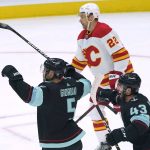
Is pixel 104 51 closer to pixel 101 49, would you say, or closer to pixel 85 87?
pixel 101 49

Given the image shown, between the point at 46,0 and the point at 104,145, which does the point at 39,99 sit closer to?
the point at 104,145

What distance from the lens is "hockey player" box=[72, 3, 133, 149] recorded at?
298 cm

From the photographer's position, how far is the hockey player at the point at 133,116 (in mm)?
2193

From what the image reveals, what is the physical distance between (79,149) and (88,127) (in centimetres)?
122

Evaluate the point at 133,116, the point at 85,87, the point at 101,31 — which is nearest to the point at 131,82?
the point at 133,116

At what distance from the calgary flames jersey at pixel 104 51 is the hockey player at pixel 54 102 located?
555 millimetres

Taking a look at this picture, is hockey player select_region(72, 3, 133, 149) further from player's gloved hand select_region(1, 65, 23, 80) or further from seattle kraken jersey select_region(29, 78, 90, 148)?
player's gloved hand select_region(1, 65, 23, 80)

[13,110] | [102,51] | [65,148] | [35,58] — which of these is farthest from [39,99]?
[35,58]

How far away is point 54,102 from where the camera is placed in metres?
2.36

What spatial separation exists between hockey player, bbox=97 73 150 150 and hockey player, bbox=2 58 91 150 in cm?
23

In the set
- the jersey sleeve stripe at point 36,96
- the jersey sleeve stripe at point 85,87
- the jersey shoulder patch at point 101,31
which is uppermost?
the jersey shoulder patch at point 101,31

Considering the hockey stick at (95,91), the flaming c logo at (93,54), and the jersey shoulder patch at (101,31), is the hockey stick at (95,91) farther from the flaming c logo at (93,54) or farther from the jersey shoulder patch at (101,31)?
the jersey shoulder patch at (101,31)

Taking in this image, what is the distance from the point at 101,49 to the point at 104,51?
0.9 inches

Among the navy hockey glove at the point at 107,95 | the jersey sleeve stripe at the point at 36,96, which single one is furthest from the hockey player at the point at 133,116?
the jersey sleeve stripe at the point at 36,96
